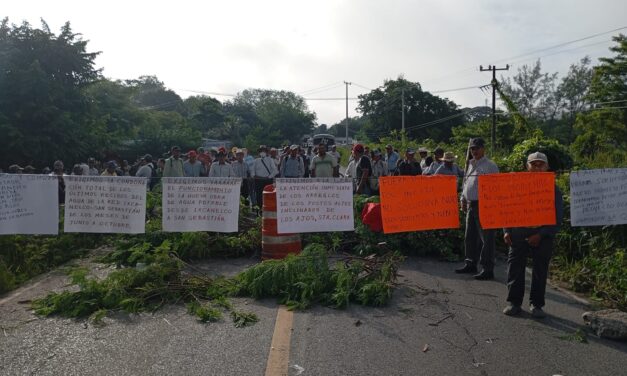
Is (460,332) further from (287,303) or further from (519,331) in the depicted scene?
(287,303)

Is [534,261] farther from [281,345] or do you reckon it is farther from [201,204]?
[201,204]

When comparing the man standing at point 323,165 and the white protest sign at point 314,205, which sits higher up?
the man standing at point 323,165

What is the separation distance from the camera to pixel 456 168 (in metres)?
9.22

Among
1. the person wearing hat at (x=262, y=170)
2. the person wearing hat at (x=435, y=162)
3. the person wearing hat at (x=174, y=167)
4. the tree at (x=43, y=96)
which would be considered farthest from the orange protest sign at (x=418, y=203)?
the tree at (x=43, y=96)

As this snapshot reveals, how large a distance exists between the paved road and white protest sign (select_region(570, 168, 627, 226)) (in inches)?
50.8

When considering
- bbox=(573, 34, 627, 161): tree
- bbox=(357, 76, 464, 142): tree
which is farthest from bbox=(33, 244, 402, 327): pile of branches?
bbox=(357, 76, 464, 142): tree

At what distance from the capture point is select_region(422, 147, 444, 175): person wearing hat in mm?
11664

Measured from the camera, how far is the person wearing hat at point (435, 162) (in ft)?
38.3

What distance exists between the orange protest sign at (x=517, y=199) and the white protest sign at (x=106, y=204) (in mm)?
4599

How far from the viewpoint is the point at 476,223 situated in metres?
7.75

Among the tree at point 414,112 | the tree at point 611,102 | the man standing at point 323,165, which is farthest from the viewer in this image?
the tree at point 414,112

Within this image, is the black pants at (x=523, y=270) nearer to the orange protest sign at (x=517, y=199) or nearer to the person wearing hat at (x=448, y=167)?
the orange protest sign at (x=517, y=199)

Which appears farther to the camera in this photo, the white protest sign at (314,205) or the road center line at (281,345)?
the white protest sign at (314,205)

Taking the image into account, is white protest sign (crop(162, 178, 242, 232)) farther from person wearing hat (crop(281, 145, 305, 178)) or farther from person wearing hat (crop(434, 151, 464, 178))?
person wearing hat (crop(281, 145, 305, 178))
